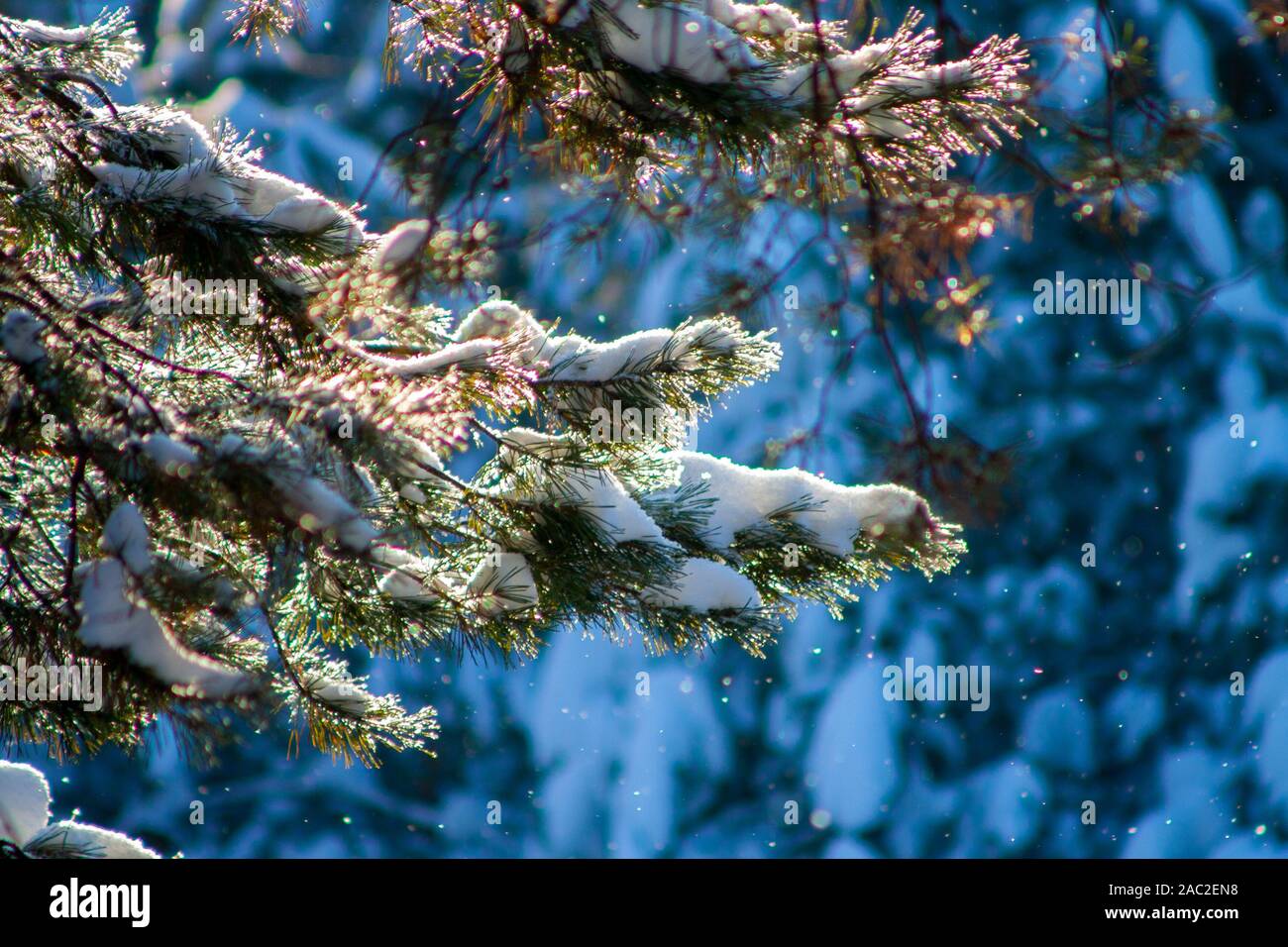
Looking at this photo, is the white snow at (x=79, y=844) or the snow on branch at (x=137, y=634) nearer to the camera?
the snow on branch at (x=137, y=634)

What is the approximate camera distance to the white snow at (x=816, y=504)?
1.78 meters

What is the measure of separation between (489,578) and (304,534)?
0.55 metres

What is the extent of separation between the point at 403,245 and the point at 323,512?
556 millimetres

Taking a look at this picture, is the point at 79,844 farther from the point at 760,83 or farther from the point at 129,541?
the point at 760,83

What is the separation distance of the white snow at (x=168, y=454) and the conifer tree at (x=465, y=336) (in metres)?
0.11

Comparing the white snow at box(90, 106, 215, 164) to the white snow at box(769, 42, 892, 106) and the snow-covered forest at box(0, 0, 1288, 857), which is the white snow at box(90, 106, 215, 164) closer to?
the white snow at box(769, 42, 892, 106)

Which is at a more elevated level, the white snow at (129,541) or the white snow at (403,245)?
the white snow at (403,245)

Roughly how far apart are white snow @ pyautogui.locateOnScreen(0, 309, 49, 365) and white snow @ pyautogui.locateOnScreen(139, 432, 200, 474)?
260mm

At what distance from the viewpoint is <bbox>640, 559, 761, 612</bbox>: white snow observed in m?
1.67

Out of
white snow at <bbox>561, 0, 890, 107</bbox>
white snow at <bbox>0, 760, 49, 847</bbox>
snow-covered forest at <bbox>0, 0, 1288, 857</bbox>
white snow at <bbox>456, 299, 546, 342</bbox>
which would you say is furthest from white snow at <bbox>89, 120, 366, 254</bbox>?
snow-covered forest at <bbox>0, 0, 1288, 857</bbox>

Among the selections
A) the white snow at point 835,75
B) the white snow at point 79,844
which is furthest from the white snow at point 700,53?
the white snow at point 79,844

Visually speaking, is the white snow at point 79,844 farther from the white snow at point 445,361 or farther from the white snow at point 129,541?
the white snow at point 445,361
